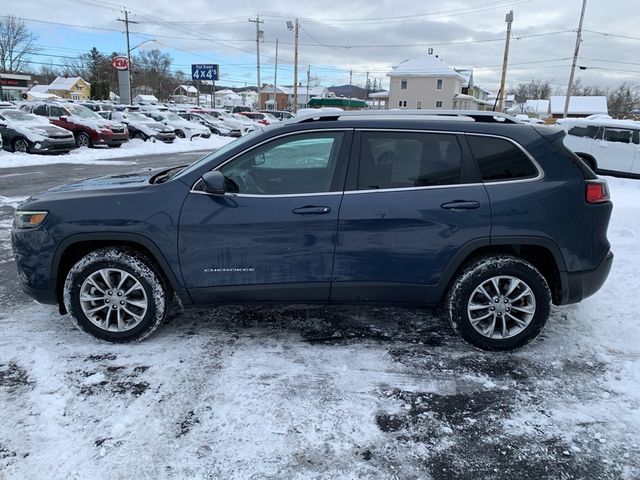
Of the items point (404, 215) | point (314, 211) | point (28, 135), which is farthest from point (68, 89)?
point (404, 215)

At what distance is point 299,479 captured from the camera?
7.94ft

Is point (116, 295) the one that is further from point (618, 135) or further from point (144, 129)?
point (144, 129)

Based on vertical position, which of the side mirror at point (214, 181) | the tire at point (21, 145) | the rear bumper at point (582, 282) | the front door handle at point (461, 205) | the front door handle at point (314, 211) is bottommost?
the tire at point (21, 145)

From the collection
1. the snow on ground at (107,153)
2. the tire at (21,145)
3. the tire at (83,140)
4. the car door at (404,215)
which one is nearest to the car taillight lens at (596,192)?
the car door at (404,215)

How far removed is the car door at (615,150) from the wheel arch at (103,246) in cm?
1563

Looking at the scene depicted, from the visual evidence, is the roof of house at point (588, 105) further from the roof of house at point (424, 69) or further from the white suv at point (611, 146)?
the white suv at point (611, 146)

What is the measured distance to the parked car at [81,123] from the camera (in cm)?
2009

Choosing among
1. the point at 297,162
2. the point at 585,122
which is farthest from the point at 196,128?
the point at 297,162

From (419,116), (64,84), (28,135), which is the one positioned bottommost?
(28,135)

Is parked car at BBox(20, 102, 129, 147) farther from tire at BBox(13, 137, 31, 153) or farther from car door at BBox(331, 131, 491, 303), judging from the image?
car door at BBox(331, 131, 491, 303)

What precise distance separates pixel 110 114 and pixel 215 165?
2316 cm

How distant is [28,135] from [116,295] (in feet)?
53.5

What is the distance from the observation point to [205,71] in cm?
4669

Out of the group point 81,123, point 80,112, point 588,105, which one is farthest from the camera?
point 588,105
